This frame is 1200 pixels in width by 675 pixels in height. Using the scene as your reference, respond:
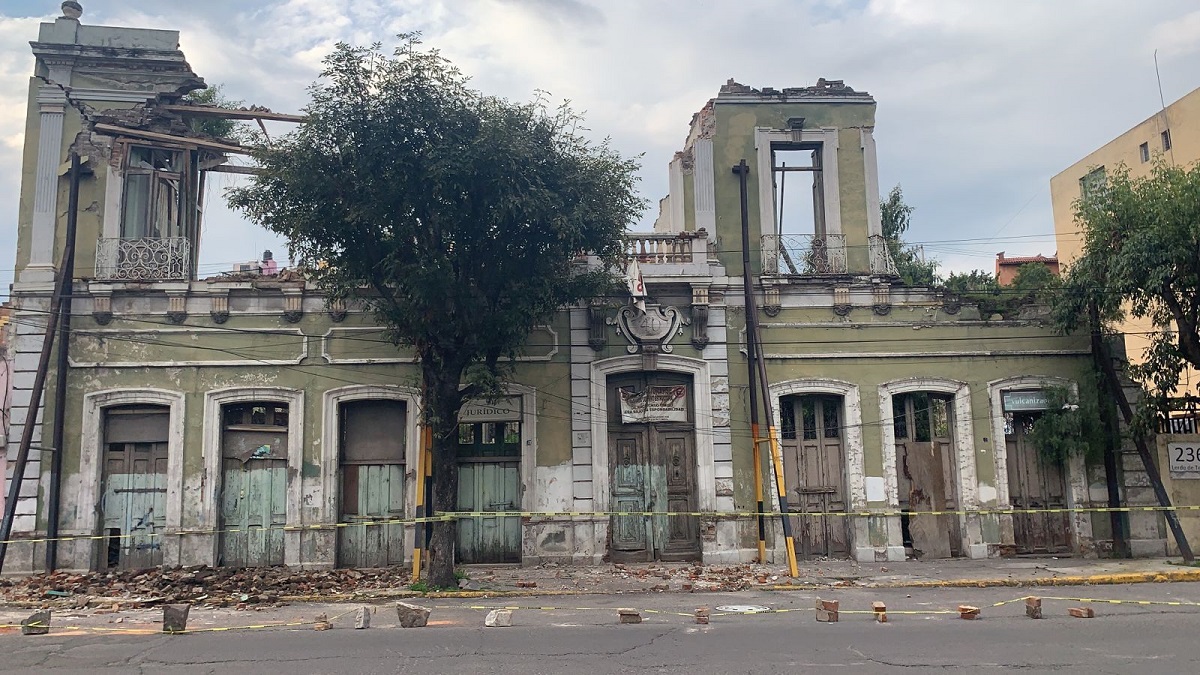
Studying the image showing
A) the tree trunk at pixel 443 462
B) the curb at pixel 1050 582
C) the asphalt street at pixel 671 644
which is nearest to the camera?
the asphalt street at pixel 671 644

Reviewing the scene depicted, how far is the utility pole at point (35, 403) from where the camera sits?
13.7 meters

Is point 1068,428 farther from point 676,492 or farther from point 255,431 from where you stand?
point 255,431

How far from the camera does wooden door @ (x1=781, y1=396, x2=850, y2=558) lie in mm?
15227

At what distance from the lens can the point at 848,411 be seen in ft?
50.2

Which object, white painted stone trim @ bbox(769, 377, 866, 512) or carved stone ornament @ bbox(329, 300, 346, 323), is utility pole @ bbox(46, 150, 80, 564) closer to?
carved stone ornament @ bbox(329, 300, 346, 323)

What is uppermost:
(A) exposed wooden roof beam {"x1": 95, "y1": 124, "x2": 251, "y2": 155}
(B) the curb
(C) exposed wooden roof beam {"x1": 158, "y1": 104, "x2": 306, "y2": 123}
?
(C) exposed wooden roof beam {"x1": 158, "y1": 104, "x2": 306, "y2": 123}

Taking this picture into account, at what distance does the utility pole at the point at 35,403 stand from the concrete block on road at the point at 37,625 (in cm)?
487

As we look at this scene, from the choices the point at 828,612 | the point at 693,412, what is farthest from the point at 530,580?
the point at 828,612

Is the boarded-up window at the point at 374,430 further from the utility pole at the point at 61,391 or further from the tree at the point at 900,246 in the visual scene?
the tree at the point at 900,246

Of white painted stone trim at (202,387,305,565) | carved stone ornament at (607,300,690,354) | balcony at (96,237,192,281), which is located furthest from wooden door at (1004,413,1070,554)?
balcony at (96,237,192,281)

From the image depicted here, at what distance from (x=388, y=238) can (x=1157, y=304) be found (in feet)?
40.6

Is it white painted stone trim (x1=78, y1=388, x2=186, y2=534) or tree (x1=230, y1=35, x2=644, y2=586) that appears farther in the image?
white painted stone trim (x1=78, y1=388, x2=186, y2=534)

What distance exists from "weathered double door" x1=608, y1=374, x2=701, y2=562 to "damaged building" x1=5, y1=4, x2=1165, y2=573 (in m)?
0.04

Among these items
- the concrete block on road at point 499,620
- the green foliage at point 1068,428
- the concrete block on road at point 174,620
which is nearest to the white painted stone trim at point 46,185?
the concrete block on road at point 174,620
